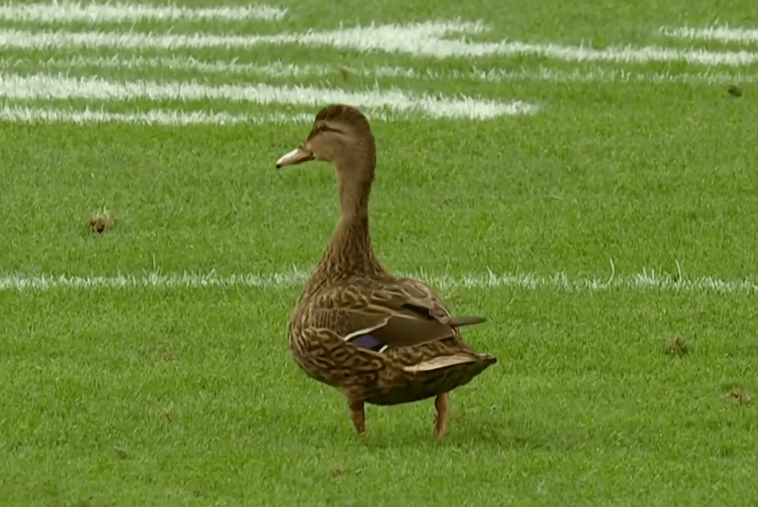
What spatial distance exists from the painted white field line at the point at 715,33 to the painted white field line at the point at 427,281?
5827mm

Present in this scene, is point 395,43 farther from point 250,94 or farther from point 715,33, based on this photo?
point 715,33

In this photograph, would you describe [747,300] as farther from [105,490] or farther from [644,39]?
[644,39]

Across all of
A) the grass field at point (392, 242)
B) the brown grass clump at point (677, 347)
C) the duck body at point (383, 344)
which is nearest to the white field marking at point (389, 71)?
the grass field at point (392, 242)

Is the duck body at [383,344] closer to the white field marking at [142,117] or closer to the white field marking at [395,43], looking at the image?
the white field marking at [142,117]

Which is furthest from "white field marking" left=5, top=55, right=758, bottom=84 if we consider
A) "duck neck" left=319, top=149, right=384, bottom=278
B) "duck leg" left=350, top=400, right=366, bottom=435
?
"duck leg" left=350, top=400, right=366, bottom=435

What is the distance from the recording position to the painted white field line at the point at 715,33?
52.2ft

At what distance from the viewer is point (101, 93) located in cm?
1407

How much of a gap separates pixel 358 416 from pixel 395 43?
8.22 m

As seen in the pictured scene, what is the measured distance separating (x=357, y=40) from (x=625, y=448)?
836cm

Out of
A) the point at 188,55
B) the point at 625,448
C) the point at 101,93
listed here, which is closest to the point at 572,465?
the point at 625,448

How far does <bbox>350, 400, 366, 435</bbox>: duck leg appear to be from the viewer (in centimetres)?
757

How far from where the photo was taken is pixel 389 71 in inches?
580

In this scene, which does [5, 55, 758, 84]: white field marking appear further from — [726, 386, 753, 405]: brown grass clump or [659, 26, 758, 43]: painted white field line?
→ [726, 386, 753, 405]: brown grass clump

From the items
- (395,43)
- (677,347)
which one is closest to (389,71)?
(395,43)
